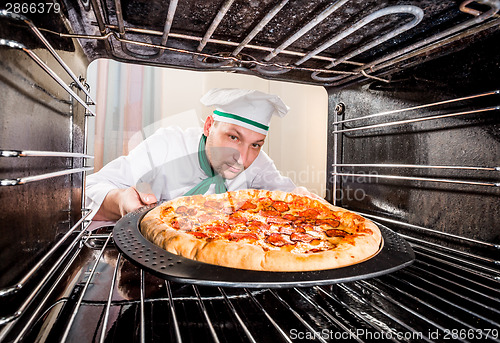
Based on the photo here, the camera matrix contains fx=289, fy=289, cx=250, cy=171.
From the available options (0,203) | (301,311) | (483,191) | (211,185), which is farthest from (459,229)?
(211,185)

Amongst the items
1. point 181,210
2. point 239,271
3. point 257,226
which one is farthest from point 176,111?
point 239,271

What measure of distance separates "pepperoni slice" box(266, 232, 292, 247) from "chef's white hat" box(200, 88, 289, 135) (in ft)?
3.47

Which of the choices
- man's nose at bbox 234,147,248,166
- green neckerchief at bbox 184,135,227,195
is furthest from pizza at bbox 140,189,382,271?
green neckerchief at bbox 184,135,227,195

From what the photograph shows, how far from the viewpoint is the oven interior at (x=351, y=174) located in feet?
1.90

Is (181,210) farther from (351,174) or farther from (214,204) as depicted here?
(351,174)

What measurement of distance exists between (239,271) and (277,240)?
313mm

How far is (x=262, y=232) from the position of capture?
1017mm

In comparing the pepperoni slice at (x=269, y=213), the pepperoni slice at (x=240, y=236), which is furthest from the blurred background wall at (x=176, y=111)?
the pepperoni slice at (x=240, y=236)

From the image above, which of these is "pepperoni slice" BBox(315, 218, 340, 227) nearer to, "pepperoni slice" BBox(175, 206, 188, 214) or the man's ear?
"pepperoni slice" BBox(175, 206, 188, 214)

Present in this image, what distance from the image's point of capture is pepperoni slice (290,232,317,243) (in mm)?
910

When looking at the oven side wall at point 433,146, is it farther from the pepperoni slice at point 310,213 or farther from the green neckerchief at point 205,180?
the green neckerchief at point 205,180

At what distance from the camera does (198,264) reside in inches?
24.1

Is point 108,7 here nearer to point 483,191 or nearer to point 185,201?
point 185,201

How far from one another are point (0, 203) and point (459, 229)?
4.12ft
